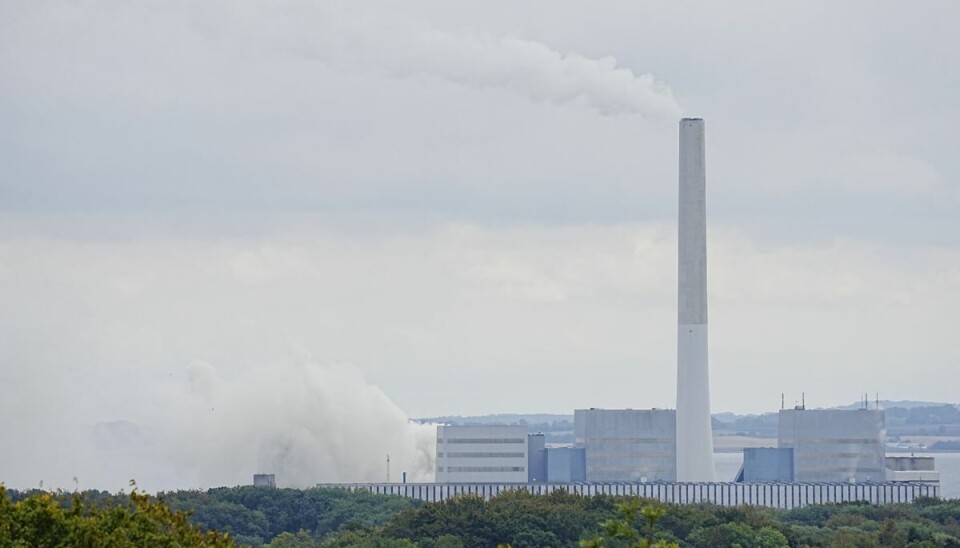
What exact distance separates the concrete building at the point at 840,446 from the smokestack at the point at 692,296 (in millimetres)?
18743

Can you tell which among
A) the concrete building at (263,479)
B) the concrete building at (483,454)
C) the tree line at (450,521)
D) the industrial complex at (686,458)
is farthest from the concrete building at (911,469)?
the concrete building at (263,479)

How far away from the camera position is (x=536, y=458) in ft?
629

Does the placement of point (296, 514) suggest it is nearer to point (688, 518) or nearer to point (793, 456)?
point (688, 518)

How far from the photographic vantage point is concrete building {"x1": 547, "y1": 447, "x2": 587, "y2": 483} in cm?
18962

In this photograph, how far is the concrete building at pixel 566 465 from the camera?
18962cm

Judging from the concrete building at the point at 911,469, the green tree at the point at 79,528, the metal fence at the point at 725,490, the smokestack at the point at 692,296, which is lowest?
the green tree at the point at 79,528

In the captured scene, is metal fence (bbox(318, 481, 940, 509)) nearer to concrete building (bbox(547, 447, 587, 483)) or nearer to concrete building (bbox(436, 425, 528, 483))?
concrete building (bbox(436, 425, 528, 483))

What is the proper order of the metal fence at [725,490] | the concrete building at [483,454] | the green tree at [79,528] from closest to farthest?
the green tree at [79,528] < the metal fence at [725,490] < the concrete building at [483,454]

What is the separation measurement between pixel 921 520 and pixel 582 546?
92.7m

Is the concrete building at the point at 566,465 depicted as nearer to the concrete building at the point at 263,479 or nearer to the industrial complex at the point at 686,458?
the industrial complex at the point at 686,458

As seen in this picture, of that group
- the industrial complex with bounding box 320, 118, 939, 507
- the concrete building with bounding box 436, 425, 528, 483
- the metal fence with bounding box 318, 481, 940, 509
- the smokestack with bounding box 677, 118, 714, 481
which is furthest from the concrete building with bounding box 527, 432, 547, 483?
the smokestack with bounding box 677, 118, 714, 481

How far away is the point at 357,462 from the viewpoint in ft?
627

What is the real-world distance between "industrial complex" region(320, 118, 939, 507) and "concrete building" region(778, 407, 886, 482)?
10 centimetres

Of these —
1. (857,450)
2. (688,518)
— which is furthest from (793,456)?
(688,518)
